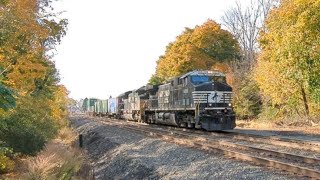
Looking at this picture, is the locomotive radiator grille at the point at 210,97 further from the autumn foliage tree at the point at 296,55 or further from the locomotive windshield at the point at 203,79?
the autumn foliage tree at the point at 296,55

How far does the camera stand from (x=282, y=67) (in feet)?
76.6

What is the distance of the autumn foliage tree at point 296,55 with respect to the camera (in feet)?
71.2

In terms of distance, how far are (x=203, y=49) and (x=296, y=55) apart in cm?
2780

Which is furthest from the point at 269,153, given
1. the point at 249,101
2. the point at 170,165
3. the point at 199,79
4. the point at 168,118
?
the point at 249,101

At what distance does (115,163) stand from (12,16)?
6466 millimetres

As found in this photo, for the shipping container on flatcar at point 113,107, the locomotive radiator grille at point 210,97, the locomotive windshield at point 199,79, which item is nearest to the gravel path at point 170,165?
the locomotive radiator grille at point 210,97

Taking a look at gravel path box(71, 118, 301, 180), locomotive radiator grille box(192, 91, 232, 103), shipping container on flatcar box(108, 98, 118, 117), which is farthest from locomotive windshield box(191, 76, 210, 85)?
shipping container on flatcar box(108, 98, 118, 117)

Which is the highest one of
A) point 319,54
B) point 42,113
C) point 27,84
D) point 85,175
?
point 319,54

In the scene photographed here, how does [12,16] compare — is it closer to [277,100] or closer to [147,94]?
[277,100]

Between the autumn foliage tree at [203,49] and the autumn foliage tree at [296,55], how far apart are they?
71.8ft

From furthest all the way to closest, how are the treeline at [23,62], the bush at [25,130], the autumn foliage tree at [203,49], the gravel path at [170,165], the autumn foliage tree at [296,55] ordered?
the autumn foliage tree at [203,49] → the autumn foliage tree at [296,55] → the bush at [25,130] → the treeline at [23,62] → the gravel path at [170,165]

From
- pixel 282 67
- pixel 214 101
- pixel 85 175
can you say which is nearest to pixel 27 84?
pixel 85 175

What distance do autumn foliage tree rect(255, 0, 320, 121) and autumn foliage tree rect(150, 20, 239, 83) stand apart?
2188cm

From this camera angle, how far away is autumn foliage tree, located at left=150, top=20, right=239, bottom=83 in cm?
4834
